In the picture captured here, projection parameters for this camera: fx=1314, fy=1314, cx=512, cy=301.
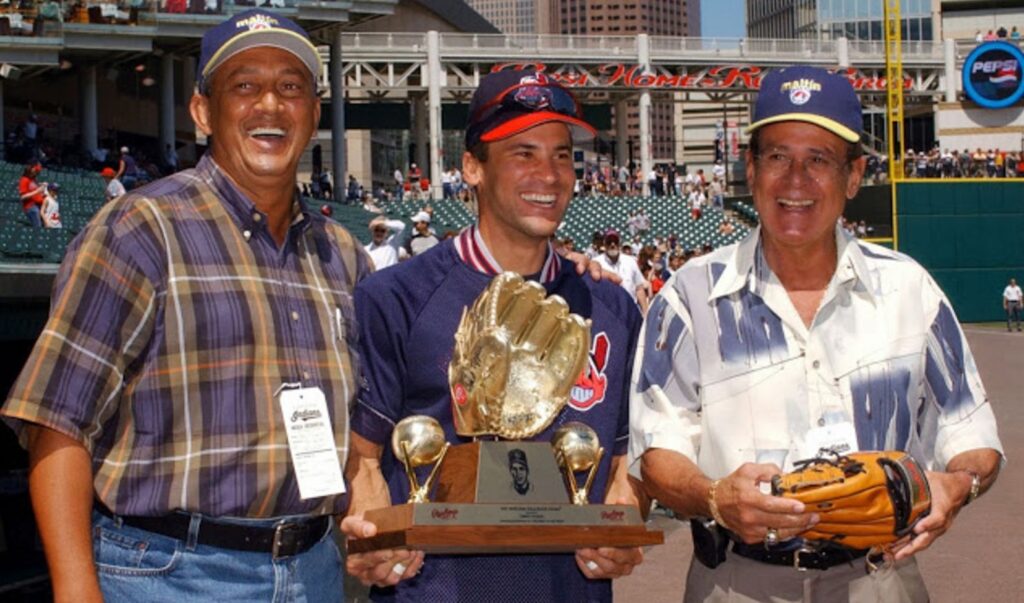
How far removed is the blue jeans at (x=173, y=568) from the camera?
113 inches

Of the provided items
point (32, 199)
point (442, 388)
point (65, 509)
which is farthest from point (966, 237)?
point (65, 509)

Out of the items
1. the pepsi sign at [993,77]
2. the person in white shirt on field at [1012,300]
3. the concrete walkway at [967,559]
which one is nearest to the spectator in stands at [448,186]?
→ the person in white shirt on field at [1012,300]

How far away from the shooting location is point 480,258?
3326 mm

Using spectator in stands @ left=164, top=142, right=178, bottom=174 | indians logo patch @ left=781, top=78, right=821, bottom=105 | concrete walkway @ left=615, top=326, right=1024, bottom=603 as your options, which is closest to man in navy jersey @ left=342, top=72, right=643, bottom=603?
indians logo patch @ left=781, top=78, right=821, bottom=105

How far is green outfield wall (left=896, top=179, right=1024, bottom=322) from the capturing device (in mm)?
36781

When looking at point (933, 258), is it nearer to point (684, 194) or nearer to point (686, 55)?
point (684, 194)

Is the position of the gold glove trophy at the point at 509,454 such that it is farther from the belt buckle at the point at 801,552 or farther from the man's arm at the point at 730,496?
the belt buckle at the point at 801,552

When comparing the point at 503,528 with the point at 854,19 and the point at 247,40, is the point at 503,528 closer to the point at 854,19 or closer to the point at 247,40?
the point at 247,40

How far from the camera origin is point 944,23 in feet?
250

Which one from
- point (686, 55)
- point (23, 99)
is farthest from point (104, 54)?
point (686, 55)

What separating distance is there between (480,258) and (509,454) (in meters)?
0.57

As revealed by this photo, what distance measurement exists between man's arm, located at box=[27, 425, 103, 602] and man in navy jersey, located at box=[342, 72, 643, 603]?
0.58 metres

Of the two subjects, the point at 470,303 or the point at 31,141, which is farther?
the point at 31,141

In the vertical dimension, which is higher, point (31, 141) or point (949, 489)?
point (31, 141)
